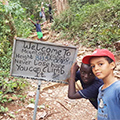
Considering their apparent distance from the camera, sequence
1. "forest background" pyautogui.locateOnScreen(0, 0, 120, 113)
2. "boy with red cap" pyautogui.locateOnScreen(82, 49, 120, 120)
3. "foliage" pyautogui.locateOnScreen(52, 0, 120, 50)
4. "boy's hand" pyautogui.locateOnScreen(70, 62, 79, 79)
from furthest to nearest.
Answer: "foliage" pyautogui.locateOnScreen(52, 0, 120, 50) → "forest background" pyautogui.locateOnScreen(0, 0, 120, 113) → "boy's hand" pyautogui.locateOnScreen(70, 62, 79, 79) → "boy with red cap" pyautogui.locateOnScreen(82, 49, 120, 120)

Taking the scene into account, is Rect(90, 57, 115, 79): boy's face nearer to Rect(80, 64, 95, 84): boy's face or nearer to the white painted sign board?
Rect(80, 64, 95, 84): boy's face

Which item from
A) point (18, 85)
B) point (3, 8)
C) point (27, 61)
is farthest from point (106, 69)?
point (3, 8)

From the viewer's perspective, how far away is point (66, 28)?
822 centimetres

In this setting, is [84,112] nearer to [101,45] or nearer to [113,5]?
[101,45]

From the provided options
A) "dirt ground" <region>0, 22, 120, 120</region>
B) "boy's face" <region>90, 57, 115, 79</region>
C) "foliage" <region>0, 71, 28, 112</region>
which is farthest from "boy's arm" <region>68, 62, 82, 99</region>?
"foliage" <region>0, 71, 28, 112</region>

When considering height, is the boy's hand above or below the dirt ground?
above

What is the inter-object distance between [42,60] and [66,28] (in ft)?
22.1

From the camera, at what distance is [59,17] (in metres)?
9.02

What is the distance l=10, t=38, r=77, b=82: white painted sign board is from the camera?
1.80m

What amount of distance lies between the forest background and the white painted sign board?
122cm

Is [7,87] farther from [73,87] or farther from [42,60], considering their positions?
[73,87]

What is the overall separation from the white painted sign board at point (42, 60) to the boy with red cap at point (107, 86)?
0.59 m

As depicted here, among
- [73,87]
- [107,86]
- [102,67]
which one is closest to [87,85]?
[73,87]

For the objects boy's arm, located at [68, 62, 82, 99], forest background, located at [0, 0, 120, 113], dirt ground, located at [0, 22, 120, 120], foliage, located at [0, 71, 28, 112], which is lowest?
dirt ground, located at [0, 22, 120, 120]
